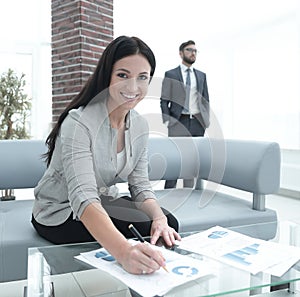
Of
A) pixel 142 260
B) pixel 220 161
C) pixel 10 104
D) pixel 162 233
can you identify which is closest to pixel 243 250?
pixel 162 233

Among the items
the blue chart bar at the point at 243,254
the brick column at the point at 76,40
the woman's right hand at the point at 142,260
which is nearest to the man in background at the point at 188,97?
the brick column at the point at 76,40

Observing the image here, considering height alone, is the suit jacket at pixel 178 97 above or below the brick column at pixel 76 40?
below

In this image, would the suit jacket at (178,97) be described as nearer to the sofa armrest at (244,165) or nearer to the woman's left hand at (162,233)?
the sofa armrest at (244,165)

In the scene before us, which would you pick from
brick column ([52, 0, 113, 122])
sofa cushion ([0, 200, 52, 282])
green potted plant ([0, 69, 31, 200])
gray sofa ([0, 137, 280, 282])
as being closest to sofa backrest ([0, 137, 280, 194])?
gray sofa ([0, 137, 280, 282])

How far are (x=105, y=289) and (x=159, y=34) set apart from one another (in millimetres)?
4087

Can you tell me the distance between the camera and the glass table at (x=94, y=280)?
0.87 meters

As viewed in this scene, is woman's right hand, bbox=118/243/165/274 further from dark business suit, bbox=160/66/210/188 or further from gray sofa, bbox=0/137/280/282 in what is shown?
dark business suit, bbox=160/66/210/188

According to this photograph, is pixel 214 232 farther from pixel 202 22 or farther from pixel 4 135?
pixel 202 22

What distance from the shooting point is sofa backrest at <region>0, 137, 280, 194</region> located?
1.65m

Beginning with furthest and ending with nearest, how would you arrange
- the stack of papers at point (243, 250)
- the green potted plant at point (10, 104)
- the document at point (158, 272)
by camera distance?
the green potted plant at point (10, 104) → the stack of papers at point (243, 250) → the document at point (158, 272)

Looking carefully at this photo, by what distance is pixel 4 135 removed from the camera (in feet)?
11.3

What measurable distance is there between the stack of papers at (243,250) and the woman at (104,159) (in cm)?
8

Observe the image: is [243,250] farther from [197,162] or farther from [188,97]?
[188,97]

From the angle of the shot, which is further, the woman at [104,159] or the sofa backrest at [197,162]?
the sofa backrest at [197,162]
